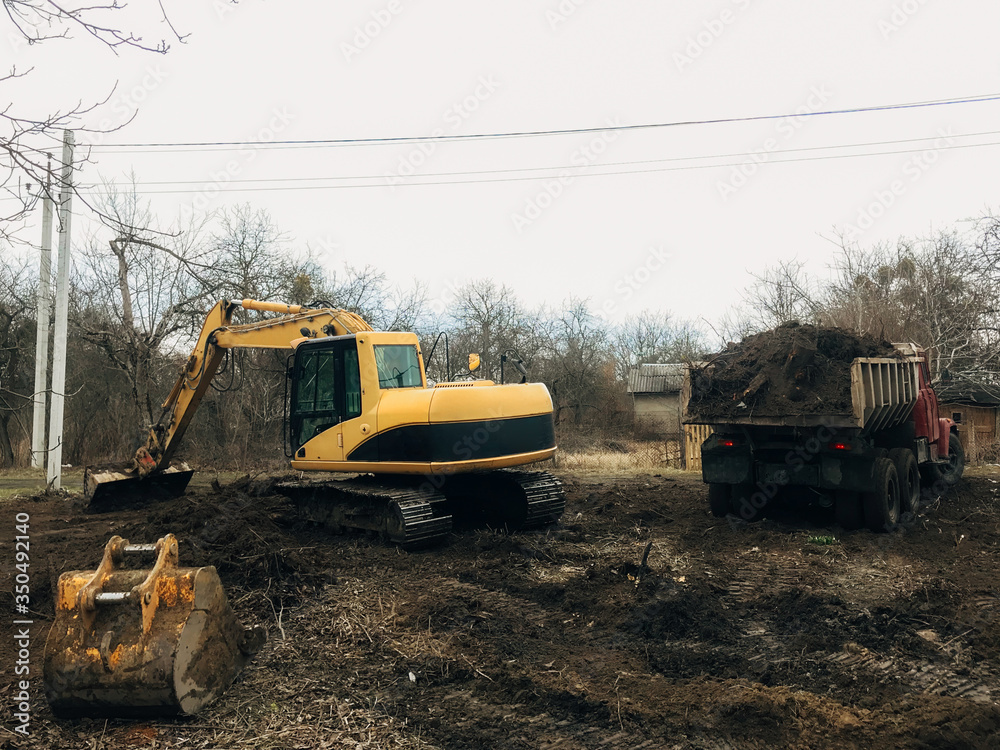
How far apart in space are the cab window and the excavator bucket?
12.9 feet

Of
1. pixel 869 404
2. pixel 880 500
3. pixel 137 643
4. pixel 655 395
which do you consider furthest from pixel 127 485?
pixel 655 395

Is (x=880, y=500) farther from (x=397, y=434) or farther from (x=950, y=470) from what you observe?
(x=397, y=434)

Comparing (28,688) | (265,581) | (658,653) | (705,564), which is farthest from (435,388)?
(28,688)

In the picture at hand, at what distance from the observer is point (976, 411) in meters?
20.8

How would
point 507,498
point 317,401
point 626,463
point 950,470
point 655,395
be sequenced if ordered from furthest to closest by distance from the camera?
point 655,395 → point 626,463 → point 950,470 → point 507,498 → point 317,401

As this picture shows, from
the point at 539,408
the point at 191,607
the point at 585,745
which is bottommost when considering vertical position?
the point at 585,745

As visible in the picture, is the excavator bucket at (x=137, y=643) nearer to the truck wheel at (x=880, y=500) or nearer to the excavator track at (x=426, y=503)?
the excavator track at (x=426, y=503)

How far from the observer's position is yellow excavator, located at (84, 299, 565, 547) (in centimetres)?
749

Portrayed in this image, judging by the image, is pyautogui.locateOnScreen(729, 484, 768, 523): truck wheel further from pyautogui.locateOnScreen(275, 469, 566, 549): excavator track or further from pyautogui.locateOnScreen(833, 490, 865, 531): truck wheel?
pyautogui.locateOnScreen(275, 469, 566, 549): excavator track

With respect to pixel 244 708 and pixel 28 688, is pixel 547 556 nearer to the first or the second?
pixel 244 708

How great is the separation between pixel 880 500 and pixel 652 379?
86.1 feet

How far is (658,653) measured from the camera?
187 inches

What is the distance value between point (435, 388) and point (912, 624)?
183 inches

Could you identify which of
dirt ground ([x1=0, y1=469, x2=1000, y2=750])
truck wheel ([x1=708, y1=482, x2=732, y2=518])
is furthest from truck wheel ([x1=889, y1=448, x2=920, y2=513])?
truck wheel ([x1=708, y1=482, x2=732, y2=518])
